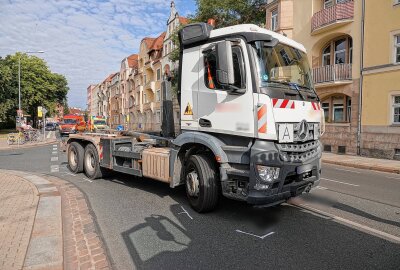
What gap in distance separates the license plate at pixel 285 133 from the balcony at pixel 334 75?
47.7 feet

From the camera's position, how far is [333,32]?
19.1 meters

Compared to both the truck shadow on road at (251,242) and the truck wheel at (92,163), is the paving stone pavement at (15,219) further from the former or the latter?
the truck wheel at (92,163)

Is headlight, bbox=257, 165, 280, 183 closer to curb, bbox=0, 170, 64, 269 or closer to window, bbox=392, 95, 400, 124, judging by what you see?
curb, bbox=0, 170, 64, 269

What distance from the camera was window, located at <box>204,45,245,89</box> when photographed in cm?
489

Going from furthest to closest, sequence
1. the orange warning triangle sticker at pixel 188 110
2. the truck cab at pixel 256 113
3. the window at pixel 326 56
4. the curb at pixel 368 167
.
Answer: the window at pixel 326 56 → the curb at pixel 368 167 → the orange warning triangle sticker at pixel 188 110 → the truck cab at pixel 256 113

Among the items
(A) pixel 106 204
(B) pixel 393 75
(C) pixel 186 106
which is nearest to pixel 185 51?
(C) pixel 186 106

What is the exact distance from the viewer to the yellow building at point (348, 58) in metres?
16.3

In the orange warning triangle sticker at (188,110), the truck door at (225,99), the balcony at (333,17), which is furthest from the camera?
→ the balcony at (333,17)

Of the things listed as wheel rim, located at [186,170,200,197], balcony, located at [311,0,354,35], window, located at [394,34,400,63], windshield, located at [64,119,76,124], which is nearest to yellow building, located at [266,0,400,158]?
balcony, located at [311,0,354,35]

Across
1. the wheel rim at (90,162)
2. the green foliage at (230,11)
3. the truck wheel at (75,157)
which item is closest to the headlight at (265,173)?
the wheel rim at (90,162)

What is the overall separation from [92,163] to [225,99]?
550 centimetres

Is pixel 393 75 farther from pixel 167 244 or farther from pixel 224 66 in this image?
pixel 167 244

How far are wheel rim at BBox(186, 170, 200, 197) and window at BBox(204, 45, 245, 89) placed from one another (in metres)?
1.57

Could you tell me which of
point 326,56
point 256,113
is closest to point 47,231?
point 256,113
